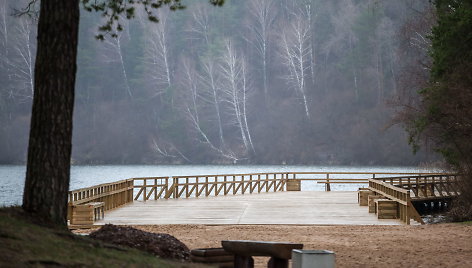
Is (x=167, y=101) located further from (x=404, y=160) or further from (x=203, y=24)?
(x=404, y=160)

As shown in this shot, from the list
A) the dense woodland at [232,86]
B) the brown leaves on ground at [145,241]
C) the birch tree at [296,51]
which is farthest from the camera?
the dense woodland at [232,86]

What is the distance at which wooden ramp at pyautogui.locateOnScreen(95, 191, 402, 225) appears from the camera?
2061 cm

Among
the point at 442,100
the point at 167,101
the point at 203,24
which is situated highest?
the point at 203,24

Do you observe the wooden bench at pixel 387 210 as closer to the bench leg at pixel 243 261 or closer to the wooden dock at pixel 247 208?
the wooden dock at pixel 247 208

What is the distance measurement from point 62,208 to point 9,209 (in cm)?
67

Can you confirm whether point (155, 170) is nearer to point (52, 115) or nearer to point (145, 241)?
point (145, 241)

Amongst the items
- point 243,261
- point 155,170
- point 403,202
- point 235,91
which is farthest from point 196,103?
point 243,261

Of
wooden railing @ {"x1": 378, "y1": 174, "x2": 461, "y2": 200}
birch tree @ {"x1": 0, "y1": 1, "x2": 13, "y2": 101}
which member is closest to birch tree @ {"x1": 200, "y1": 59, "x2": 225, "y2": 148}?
birch tree @ {"x1": 0, "y1": 1, "x2": 13, "y2": 101}

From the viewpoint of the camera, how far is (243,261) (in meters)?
9.33

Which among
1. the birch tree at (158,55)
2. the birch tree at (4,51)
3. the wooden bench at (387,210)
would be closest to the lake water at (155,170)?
the birch tree at (158,55)

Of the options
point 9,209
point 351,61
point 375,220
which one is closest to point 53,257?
point 9,209

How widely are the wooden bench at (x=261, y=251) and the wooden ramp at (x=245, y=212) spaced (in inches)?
420

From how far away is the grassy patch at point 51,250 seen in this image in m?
7.09

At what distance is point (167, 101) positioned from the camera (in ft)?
275
